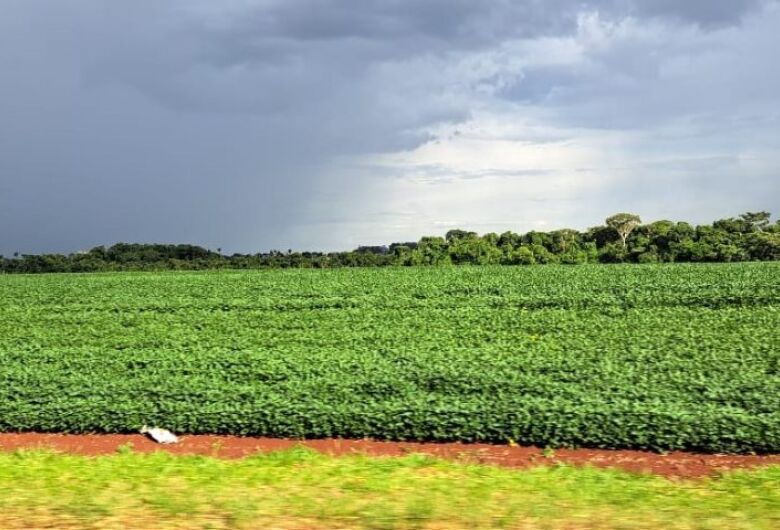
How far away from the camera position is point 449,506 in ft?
14.4

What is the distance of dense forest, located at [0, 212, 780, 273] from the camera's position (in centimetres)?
5606

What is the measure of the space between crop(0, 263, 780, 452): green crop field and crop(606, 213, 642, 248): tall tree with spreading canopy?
48.5 metres

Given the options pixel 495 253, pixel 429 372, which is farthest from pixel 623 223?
pixel 429 372

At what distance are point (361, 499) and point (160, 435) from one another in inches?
244

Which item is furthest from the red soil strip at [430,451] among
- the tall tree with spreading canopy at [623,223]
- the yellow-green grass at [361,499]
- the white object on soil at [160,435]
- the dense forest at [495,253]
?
the tall tree with spreading canopy at [623,223]

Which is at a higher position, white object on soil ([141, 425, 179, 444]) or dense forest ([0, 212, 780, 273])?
dense forest ([0, 212, 780, 273])

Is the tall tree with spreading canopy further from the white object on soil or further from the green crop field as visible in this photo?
the white object on soil

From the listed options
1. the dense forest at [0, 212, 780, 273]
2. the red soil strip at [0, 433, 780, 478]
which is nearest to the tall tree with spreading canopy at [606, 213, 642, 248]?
the dense forest at [0, 212, 780, 273]

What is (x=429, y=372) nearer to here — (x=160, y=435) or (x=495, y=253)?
(x=160, y=435)

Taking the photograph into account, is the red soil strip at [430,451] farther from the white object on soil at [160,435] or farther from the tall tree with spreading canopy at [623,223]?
the tall tree with spreading canopy at [623,223]

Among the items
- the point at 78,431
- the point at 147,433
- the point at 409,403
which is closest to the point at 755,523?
the point at 409,403

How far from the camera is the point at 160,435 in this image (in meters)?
9.90

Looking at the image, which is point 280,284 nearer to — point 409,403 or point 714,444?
point 409,403

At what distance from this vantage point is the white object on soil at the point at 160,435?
9789 millimetres
